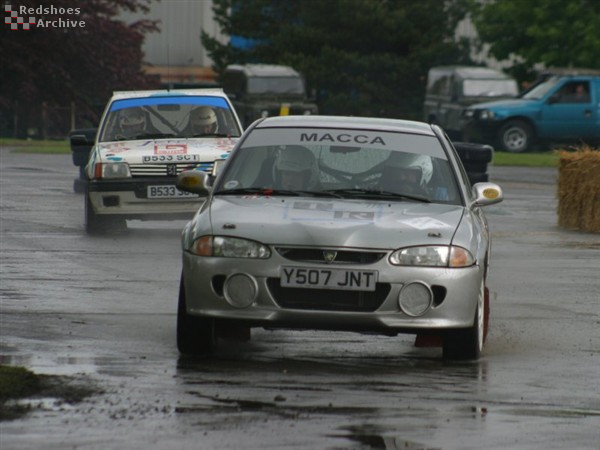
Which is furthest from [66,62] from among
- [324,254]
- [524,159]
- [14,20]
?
[324,254]

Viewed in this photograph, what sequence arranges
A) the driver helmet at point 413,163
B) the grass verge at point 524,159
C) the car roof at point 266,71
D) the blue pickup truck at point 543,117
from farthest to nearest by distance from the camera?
the car roof at point 266,71, the blue pickup truck at point 543,117, the grass verge at point 524,159, the driver helmet at point 413,163

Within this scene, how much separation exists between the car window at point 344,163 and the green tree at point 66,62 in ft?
132

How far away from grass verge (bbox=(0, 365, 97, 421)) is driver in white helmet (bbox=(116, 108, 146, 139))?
10501mm

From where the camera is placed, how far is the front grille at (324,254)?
9.10m

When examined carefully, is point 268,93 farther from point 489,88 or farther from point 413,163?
point 413,163

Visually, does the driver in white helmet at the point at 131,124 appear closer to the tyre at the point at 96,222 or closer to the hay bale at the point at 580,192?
the tyre at the point at 96,222

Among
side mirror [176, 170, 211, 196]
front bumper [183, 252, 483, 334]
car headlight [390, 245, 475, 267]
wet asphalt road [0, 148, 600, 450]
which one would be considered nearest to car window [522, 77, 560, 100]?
wet asphalt road [0, 148, 600, 450]

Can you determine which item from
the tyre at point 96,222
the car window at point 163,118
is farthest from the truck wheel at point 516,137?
the tyre at point 96,222

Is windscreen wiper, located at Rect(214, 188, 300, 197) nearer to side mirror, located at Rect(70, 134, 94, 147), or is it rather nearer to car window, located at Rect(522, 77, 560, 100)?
side mirror, located at Rect(70, 134, 94, 147)

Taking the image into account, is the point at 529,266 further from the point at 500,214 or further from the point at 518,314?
the point at 500,214

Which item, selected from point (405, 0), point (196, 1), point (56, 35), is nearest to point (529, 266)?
point (56, 35)

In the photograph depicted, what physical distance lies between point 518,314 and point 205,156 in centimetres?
683

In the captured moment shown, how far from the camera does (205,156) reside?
1805 centimetres

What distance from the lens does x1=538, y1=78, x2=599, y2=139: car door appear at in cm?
4119
